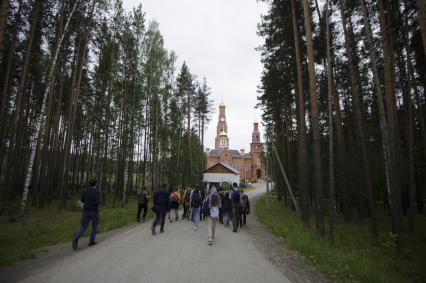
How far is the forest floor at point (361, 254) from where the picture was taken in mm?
5137

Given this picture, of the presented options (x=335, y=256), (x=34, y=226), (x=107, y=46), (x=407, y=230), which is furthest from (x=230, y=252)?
(x=107, y=46)

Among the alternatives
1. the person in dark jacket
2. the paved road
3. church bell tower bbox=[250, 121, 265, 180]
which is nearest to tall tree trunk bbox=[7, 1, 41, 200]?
the person in dark jacket

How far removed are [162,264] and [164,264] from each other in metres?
0.04

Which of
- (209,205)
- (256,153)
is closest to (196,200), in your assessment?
(209,205)

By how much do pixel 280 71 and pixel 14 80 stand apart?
1934cm

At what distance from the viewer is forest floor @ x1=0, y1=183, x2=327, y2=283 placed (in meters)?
4.30

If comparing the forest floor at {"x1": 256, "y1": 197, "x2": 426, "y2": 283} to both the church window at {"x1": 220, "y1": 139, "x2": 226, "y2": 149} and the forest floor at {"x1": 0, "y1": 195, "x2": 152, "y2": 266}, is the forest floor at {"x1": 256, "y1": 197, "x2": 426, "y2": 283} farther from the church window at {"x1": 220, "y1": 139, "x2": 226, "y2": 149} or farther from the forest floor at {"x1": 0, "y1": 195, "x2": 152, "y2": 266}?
the church window at {"x1": 220, "y1": 139, "x2": 226, "y2": 149}

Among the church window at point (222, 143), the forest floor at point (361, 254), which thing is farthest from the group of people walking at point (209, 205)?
the church window at point (222, 143)

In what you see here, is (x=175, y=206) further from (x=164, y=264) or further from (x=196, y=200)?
(x=164, y=264)

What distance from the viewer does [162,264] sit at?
5.02 metres

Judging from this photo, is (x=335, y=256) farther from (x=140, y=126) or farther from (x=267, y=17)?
(x=140, y=126)

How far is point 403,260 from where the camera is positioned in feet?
27.8

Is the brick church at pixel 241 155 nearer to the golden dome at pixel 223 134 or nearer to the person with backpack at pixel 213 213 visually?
the golden dome at pixel 223 134

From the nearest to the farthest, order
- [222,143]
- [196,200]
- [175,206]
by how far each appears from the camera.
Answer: [196,200]
[175,206]
[222,143]
